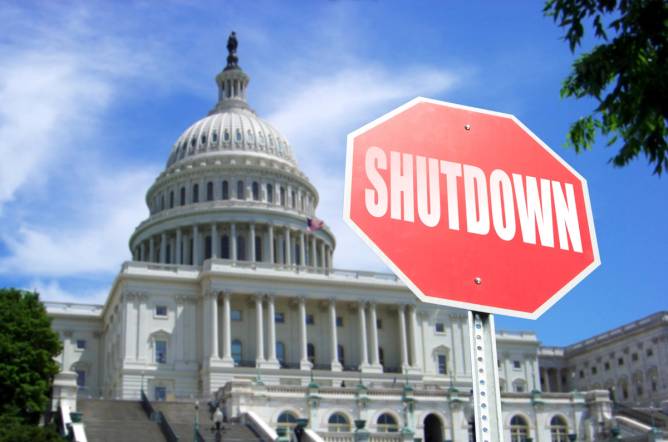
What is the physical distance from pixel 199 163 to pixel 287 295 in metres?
32.3

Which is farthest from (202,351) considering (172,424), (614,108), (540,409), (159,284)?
(614,108)

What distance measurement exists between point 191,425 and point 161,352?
29316mm

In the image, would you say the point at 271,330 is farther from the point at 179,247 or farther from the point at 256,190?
the point at 256,190

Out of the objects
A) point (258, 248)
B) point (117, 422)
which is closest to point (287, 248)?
point (258, 248)

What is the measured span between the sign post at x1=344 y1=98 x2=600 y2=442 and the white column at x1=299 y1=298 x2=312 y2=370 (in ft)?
303

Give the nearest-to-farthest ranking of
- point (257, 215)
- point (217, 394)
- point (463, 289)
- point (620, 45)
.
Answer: point (463, 289)
point (620, 45)
point (217, 394)
point (257, 215)

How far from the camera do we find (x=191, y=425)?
6850cm

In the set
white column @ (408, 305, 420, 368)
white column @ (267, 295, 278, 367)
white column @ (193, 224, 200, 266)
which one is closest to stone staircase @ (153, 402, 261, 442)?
white column @ (267, 295, 278, 367)

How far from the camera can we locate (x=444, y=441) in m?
71.4

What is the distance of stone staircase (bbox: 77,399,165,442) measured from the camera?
6172 cm

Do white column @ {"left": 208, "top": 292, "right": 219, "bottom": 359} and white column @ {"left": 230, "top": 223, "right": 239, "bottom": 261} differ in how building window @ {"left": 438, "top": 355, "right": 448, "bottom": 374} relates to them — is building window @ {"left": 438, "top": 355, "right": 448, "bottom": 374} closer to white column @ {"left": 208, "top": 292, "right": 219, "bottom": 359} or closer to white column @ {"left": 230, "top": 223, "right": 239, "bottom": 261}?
white column @ {"left": 208, "top": 292, "right": 219, "bottom": 359}

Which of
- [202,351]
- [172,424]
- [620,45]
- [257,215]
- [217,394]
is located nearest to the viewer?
[620,45]

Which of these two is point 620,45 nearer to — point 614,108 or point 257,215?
point 614,108

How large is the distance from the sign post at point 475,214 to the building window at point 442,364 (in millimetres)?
102765
